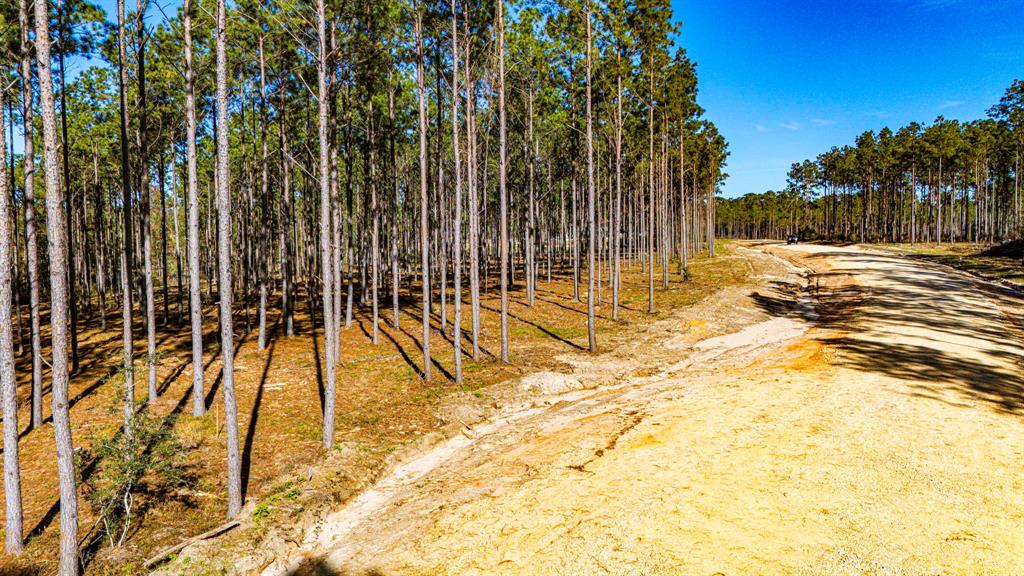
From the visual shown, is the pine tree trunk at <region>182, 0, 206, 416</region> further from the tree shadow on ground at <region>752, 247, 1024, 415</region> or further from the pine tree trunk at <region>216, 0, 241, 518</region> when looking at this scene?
the tree shadow on ground at <region>752, 247, 1024, 415</region>

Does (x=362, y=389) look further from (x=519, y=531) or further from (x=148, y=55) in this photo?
(x=148, y=55)

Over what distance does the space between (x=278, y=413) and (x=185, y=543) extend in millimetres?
6033

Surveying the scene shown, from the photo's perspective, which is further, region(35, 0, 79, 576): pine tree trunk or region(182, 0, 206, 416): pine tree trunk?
region(182, 0, 206, 416): pine tree trunk

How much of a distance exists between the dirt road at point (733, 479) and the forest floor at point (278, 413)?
3.60ft

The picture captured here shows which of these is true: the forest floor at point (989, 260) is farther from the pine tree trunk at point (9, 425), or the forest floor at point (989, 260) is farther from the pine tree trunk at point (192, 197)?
the pine tree trunk at point (9, 425)

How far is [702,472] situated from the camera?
8109mm

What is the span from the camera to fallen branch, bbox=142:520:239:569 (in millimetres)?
7107

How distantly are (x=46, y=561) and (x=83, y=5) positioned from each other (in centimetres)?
1367

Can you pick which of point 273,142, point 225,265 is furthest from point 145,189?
point 273,142

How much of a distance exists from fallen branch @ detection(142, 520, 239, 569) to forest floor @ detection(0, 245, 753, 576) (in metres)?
0.16

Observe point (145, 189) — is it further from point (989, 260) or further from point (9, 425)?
point (989, 260)

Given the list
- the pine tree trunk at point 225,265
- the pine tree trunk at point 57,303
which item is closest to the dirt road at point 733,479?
the pine tree trunk at point 225,265

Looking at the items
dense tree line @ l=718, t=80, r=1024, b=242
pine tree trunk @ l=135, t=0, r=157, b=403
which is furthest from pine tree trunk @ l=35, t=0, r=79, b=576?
dense tree line @ l=718, t=80, r=1024, b=242

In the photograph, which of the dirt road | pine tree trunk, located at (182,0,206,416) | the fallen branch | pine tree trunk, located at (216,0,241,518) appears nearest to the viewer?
the dirt road
